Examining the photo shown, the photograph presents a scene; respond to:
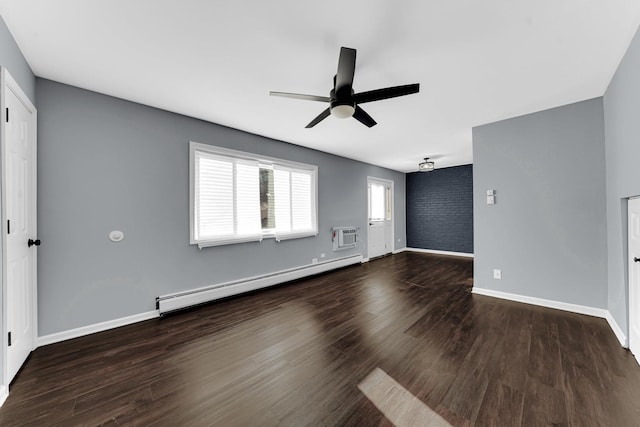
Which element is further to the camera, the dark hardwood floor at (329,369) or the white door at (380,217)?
the white door at (380,217)

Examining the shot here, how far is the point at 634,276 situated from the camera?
2.14 metres

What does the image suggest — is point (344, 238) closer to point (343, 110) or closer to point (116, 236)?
point (343, 110)

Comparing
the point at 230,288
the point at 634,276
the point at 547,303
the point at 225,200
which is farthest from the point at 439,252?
the point at 225,200

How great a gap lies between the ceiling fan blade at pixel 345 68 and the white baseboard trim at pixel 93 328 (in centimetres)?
333

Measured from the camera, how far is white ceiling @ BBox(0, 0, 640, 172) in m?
1.59

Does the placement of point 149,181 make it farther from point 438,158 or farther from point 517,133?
point 438,158

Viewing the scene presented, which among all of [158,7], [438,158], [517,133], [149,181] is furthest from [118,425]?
[438,158]

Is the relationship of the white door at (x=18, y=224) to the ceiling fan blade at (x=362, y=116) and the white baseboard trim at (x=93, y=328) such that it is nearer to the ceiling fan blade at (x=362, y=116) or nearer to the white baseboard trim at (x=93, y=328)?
the white baseboard trim at (x=93, y=328)

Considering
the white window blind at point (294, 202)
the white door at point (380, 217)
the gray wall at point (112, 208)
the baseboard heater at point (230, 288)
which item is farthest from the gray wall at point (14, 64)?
the white door at point (380, 217)

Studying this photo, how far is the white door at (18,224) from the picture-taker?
1725mm

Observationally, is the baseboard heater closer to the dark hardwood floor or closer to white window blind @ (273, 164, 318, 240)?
the dark hardwood floor

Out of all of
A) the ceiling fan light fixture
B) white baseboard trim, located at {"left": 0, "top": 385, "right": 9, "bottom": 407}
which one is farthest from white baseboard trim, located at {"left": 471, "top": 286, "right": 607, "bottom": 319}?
white baseboard trim, located at {"left": 0, "top": 385, "right": 9, "bottom": 407}

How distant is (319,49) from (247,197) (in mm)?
2535

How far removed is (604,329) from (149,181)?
5462 mm
